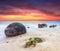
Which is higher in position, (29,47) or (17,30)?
(17,30)

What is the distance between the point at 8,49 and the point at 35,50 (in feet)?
2.47

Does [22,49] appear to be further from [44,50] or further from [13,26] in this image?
[13,26]

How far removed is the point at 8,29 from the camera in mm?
6527

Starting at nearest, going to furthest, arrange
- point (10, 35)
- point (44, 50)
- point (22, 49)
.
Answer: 1. point (44, 50)
2. point (22, 49)
3. point (10, 35)

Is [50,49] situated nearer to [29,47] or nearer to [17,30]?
[29,47]

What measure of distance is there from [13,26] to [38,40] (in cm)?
212

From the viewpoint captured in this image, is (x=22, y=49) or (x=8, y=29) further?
(x=8, y=29)

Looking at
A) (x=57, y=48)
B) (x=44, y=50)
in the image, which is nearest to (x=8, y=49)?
(x=44, y=50)

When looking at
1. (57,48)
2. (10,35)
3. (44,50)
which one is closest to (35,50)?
(44,50)

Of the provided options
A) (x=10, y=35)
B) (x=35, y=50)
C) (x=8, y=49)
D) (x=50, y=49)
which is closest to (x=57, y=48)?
(x=50, y=49)

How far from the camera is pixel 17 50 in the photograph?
402 centimetres

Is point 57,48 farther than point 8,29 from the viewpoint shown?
No

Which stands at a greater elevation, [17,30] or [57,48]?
[17,30]

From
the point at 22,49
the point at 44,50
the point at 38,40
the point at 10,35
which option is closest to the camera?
the point at 44,50
